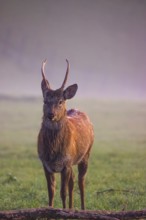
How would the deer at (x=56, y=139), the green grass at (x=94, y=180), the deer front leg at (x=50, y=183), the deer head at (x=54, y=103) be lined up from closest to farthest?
1. the deer head at (x=54, y=103)
2. the deer at (x=56, y=139)
3. the deer front leg at (x=50, y=183)
4. the green grass at (x=94, y=180)

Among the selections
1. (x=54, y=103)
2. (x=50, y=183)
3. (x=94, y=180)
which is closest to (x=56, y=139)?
(x=54, y=103)

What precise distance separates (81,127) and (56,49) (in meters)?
182

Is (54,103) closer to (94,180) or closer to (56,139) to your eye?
(56,139)

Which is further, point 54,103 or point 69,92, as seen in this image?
point 69,92

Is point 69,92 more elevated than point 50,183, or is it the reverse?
point 69,92

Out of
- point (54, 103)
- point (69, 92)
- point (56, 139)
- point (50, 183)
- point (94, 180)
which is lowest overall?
point (94, 180)

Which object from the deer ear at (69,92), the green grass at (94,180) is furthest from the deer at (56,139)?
the green grass at (94,180)

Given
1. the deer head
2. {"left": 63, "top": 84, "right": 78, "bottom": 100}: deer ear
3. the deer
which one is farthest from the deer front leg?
{"left": 63, "top": 84, "right": 78, "bottom": 100}: deer ear

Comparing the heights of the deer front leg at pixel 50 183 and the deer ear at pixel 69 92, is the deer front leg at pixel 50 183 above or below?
below

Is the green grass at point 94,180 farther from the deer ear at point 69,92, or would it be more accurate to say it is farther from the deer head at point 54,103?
the deer ear at point 69,92

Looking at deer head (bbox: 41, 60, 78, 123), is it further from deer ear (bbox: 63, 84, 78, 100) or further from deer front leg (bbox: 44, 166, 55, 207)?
deer front leg (bbox: 44, 166, 55, 207)

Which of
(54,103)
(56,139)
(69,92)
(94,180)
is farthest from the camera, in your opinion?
(94,180)

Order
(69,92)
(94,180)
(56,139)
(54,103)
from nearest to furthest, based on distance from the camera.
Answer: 1. (54,103)
2. (56,139)
3. (69,92)
4. (94,180)

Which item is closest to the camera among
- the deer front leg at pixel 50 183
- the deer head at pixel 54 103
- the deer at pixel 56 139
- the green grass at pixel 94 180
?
the deer head at pixel 54 103
